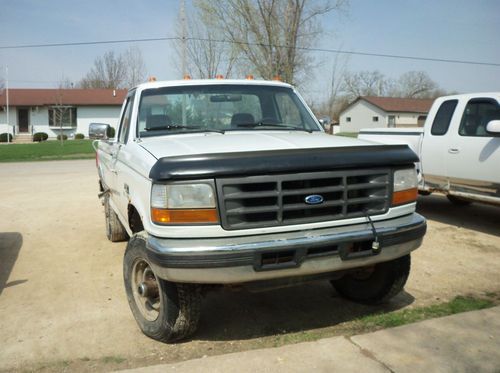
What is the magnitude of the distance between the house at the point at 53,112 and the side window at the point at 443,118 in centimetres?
3864

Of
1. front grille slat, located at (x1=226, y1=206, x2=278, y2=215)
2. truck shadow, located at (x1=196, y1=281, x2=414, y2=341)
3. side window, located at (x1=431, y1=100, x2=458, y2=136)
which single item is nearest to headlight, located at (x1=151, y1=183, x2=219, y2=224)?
front grille slat, located at (x1=226, y1=206, x2=278, y2=215)

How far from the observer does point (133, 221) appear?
13.3ft

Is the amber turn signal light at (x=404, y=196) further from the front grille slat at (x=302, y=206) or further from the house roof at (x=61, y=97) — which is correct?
the house roof at (x=61, y=97)

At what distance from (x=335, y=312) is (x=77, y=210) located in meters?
6.31

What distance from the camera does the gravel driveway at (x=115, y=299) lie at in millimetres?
3455

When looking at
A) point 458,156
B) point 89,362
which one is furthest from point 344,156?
point 458,156

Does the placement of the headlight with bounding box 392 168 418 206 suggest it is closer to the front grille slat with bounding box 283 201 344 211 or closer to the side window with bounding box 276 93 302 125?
the front grille slat with bounding box 283 201 344 211

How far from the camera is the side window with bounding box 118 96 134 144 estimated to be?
4720mm

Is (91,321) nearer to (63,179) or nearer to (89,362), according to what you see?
(89,362)

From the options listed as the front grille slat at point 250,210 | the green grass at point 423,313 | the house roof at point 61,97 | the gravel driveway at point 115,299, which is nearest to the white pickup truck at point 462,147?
the gravel driveway at point 115,299

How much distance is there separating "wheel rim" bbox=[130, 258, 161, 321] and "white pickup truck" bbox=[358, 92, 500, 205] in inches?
160

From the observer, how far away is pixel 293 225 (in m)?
3.09

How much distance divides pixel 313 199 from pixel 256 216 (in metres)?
0.40

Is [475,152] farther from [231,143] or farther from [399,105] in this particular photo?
[399,105]
